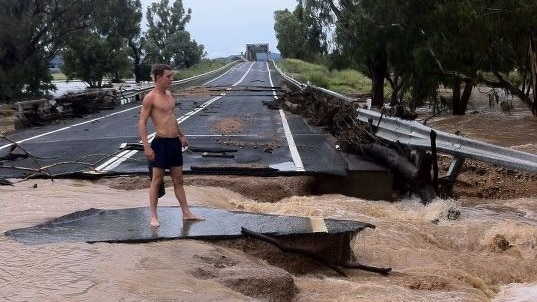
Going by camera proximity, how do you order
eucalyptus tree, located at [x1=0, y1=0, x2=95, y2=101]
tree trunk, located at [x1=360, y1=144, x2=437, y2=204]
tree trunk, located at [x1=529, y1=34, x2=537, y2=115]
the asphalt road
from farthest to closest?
eucalyptus tree, located at [x1=0, y1=0, x2=95, y2=101] → tree trunk, located at [x1=529, y1=34, x2=537, y2=115] → the asphalt road → tree trunk, located at [x1=360, y1=144, x2=437, y2=204]

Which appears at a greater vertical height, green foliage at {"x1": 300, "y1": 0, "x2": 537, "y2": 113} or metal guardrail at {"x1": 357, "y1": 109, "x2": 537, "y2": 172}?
green foliage at {"x1": 300, "y1": 0, "x2": 537, "y2": 113}

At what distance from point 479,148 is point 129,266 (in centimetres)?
507

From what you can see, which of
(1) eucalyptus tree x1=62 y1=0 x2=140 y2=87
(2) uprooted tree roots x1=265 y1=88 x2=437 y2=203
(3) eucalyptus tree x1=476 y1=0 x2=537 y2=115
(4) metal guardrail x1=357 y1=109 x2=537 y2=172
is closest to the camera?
(4) metal guardrail x1=357 y1=109 x2=537 y2=172

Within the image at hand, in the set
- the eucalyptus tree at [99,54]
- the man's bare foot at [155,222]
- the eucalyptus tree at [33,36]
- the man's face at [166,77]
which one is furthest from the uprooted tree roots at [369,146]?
the eucalyptus tree at [99,54]

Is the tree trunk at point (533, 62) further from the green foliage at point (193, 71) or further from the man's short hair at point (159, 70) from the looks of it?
the green foliage at point (193, 71)

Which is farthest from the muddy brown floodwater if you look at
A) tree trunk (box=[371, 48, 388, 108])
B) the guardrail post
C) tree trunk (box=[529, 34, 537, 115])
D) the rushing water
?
tree trunk (box=[371, 48, 388, 108])

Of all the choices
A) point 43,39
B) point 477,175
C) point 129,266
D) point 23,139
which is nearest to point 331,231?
point 129,266

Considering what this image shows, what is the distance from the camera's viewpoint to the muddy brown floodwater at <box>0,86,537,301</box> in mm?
5215

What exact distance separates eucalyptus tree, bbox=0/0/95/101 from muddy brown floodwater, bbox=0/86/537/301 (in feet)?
106

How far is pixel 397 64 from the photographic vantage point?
30250 mm

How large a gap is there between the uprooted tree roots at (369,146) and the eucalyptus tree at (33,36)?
25951mm

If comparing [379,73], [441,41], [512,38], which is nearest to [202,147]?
[512,38]

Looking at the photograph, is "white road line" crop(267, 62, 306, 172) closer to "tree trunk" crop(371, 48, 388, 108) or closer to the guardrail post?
the guardrail post

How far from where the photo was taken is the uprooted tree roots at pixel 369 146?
33.8ft
